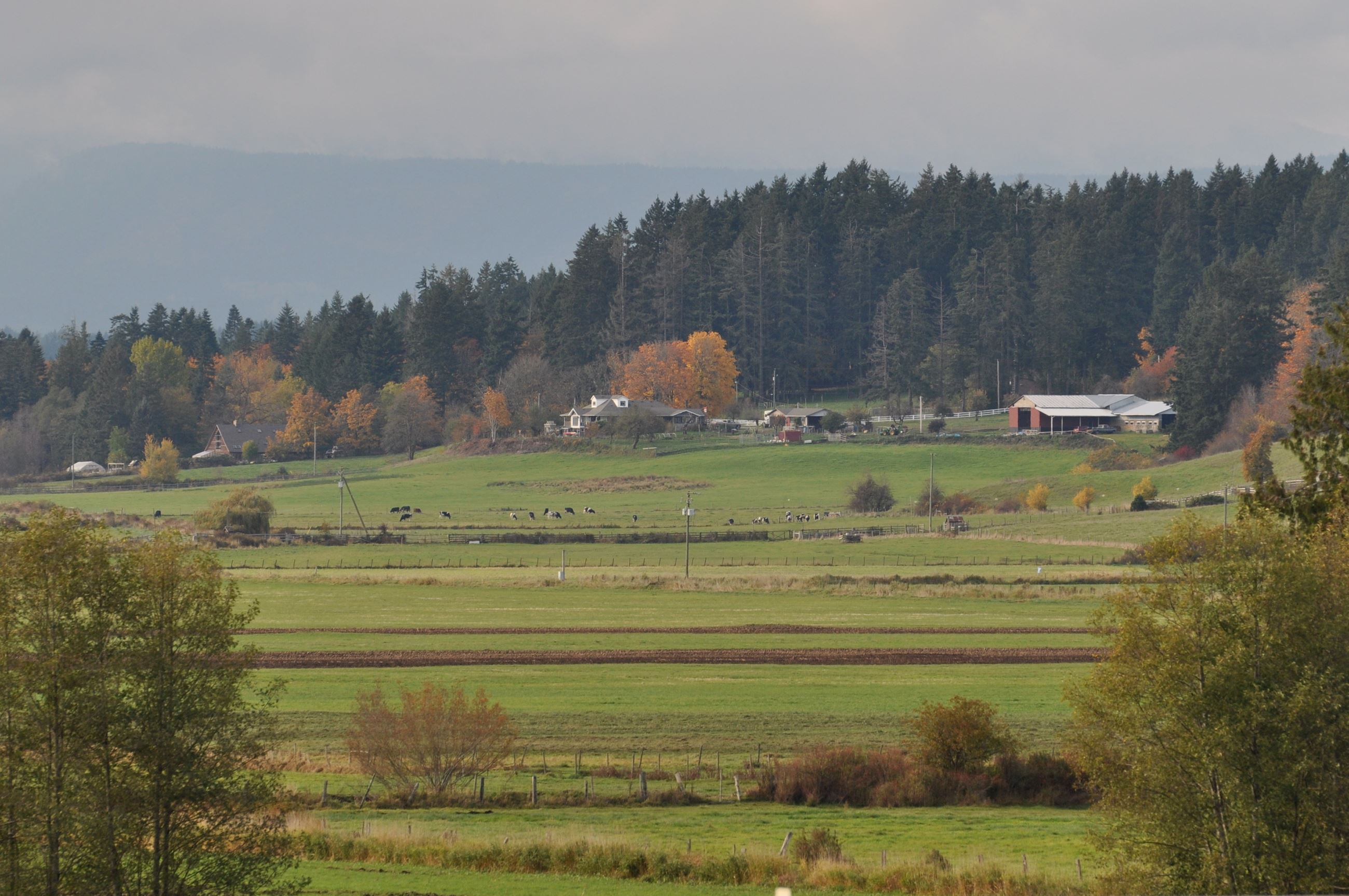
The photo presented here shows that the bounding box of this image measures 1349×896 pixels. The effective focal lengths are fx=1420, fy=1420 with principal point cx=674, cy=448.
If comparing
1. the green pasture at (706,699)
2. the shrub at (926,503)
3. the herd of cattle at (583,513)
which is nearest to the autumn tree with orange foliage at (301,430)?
the herd of cattle at (583,513)

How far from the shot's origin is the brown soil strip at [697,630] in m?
51.5

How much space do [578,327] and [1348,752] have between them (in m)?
153

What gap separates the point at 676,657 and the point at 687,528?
1198 inches

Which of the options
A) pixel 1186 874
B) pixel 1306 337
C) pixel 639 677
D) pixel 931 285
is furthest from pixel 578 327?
pixel 1186 874

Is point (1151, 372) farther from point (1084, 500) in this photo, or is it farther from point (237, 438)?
point (237, 438)

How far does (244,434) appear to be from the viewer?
162375 mm

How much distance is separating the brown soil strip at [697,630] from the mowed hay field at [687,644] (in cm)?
17

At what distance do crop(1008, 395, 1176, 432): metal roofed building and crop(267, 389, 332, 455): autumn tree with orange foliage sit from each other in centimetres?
7549

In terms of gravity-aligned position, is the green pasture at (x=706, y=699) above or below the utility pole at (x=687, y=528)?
below

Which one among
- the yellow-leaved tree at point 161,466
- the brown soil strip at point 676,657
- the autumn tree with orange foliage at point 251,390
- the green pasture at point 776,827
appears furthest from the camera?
the autumn tree with orange foliage at point 251,390

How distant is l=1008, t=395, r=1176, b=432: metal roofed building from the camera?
128750 mm

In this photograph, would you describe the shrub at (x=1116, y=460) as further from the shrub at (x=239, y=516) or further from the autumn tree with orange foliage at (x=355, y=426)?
the autumn tree with orange foliage at (x=355, y=426)

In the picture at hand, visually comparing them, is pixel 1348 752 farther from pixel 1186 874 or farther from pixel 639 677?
pixel 639 677

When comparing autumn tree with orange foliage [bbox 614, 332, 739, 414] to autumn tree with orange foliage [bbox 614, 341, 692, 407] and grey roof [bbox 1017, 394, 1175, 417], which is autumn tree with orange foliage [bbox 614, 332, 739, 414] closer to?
autumn tree with orange foliage [bbox 614, 341, 692, 407]
